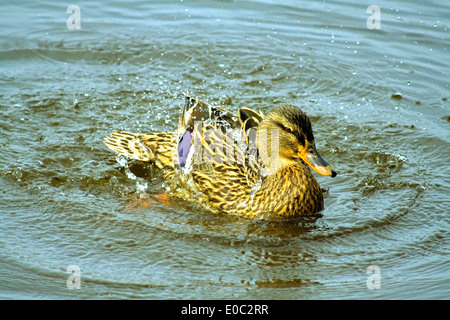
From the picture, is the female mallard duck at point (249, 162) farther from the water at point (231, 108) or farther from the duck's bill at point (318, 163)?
the water at point (231, 108)

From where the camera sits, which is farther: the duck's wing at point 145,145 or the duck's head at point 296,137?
the duck's wing at point 145,145

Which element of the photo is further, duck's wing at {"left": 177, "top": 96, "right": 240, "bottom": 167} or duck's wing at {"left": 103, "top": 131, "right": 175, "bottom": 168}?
duck's wing at {"left": 103, "top": 131, "right": 175, "bottom": 168}

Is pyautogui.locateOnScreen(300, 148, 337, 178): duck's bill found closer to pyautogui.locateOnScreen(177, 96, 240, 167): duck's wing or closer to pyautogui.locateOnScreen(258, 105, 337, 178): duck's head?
pyautogui.locateOnScreen(258, 105, 337, 178): duck's head

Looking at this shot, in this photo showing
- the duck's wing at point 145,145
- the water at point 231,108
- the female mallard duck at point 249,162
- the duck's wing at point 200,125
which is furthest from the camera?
the duck's wing at point 145,145

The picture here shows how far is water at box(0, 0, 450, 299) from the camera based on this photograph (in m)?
4.71

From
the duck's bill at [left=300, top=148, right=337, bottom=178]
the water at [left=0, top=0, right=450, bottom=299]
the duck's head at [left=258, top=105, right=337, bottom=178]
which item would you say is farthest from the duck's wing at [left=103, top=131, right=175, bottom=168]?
the duck's bill at [left=300, top=148, right=337, bottom=178]

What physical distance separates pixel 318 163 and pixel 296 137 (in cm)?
30

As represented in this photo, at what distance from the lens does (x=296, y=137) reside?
5555 mm

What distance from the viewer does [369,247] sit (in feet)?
16.9

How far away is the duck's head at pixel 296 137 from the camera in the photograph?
552 centimetres

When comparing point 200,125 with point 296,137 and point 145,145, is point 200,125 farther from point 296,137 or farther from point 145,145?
point 296,137

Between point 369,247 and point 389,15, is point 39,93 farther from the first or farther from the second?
point 389,15

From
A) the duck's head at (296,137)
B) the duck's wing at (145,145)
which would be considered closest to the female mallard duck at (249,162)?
the duck's head at (296,137)

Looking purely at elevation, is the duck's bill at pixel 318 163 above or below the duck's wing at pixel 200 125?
below
